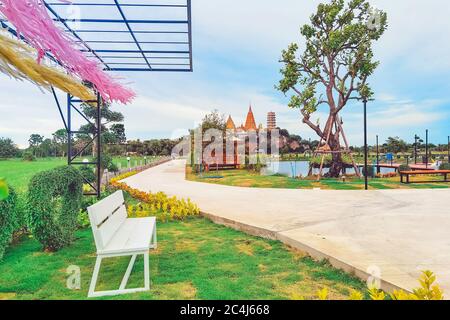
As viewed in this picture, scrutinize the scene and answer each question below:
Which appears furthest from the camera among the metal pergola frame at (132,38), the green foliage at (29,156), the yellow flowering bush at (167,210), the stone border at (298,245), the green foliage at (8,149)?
the green foliage at (29,156)

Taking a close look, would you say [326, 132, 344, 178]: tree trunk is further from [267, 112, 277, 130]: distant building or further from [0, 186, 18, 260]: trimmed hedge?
[267, 112, 277, 130]: distant building

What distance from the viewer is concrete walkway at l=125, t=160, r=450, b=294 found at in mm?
2928

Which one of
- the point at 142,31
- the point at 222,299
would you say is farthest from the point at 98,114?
the point at 222,299

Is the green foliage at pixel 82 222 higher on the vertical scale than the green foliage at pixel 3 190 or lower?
lower

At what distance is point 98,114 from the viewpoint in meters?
6.41

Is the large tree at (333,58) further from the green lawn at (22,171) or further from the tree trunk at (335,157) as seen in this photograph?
the green lawn at (22,171)

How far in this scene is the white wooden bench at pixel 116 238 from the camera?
260 centimetres

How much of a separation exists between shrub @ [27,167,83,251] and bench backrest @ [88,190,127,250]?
74 cm

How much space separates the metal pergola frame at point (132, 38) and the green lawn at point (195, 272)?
209cm

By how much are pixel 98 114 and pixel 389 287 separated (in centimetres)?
604

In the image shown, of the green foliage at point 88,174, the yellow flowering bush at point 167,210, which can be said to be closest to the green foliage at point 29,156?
the green foliage at point 88,174

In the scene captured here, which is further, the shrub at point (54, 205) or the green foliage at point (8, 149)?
the green foliage at point (8, 149)

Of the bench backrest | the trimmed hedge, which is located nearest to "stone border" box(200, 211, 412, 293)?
the bench backrest
